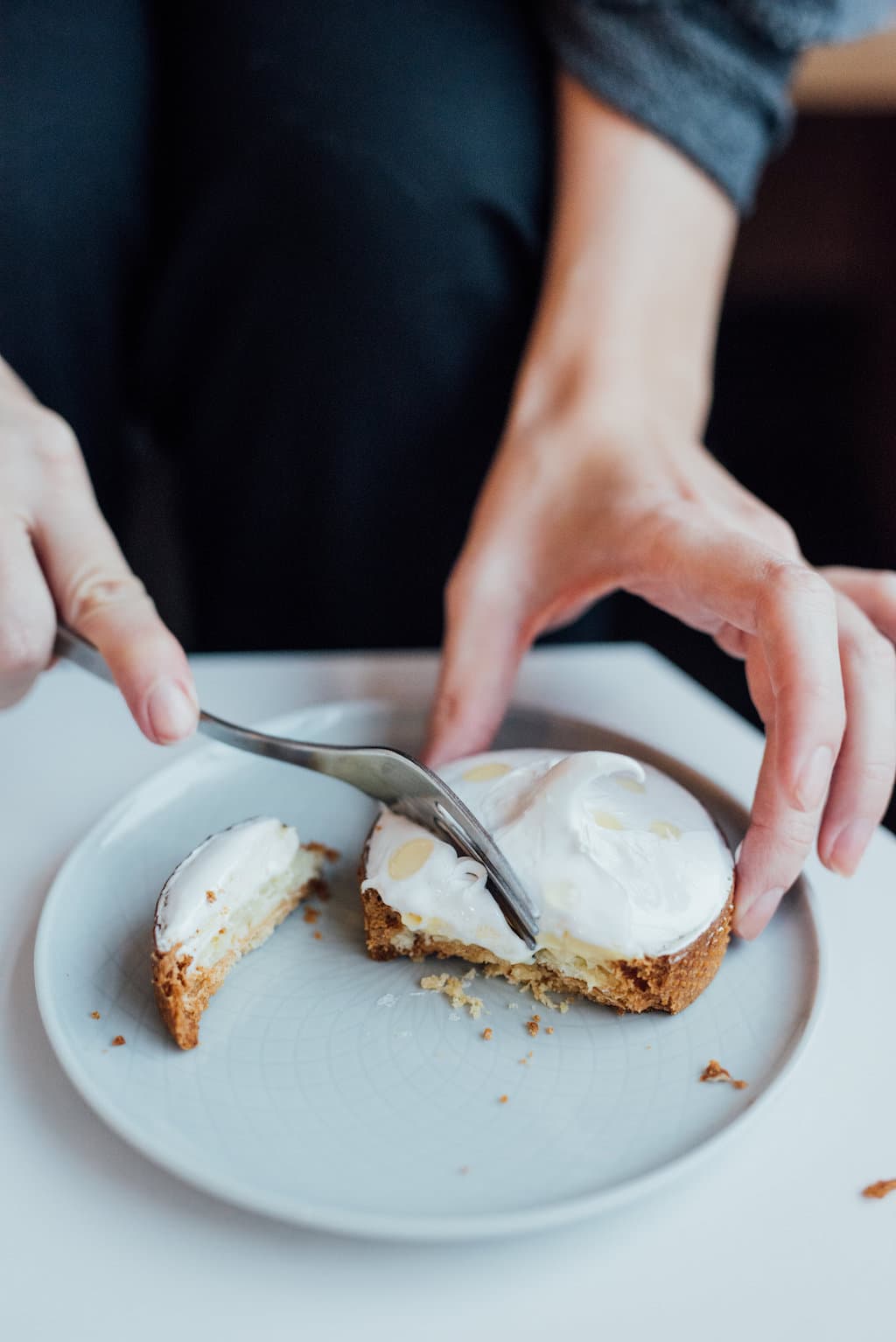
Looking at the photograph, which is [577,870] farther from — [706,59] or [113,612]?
[706,59]

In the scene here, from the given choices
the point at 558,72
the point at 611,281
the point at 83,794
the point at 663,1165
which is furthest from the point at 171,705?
the point at 558,72

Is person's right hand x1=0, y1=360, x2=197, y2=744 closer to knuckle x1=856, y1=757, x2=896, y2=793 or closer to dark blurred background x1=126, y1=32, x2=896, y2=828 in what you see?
knuckle x1=856, y1=757, x2=896, y2=793

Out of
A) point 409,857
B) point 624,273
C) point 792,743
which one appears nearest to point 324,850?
point 409,857

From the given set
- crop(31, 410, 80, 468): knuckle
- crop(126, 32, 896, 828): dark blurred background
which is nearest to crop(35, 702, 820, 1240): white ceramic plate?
crop(31, 410, 80, 468): knuckle

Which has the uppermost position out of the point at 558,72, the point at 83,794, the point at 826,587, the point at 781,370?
the point at 558,72

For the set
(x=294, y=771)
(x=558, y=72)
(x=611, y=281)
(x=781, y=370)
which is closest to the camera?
(x=294, y=771)

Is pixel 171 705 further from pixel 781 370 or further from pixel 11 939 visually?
pixel 781 370
